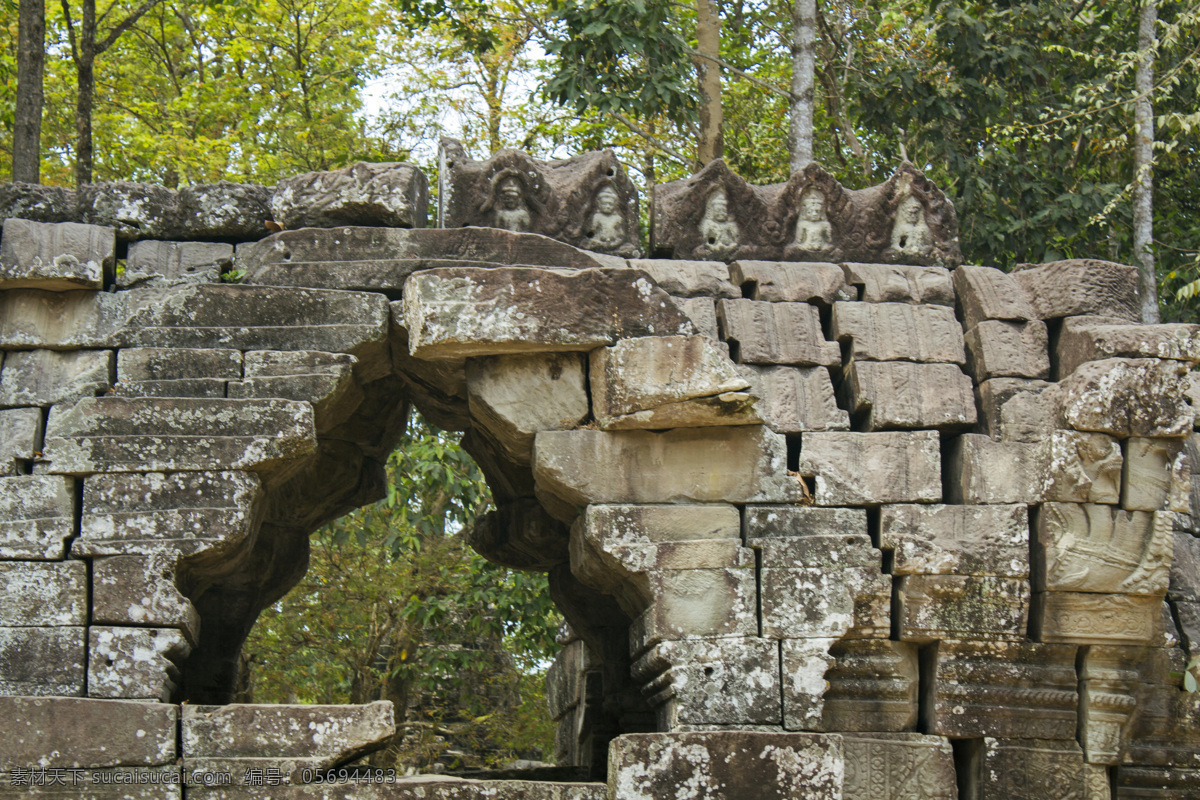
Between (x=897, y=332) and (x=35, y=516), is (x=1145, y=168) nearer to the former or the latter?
(x=897, y=332)

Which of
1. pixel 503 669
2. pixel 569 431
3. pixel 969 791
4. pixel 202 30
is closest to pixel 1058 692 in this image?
pixel 969 791

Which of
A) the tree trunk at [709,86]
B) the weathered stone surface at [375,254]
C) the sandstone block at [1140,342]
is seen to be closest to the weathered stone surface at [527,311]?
the weathered stone surface at [375,254]

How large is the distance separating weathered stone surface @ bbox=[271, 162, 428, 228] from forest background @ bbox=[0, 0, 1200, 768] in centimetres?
449

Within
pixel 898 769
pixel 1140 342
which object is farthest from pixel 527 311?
pixel 1140 342

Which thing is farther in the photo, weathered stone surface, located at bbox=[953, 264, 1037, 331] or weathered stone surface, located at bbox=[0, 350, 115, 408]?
weathered stone surface, located at bbox=[953, 264, 1037, 331]

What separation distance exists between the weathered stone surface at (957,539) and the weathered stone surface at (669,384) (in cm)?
95

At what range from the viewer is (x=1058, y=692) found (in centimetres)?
575

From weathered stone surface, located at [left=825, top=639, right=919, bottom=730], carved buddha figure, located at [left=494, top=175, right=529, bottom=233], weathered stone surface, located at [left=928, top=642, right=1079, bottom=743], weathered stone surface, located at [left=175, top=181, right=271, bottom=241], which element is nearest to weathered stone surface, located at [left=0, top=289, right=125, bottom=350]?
weathered stone surface, located at [left=175, top=181, right=271, bottom=241]

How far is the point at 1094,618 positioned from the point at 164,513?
4353 millimetres

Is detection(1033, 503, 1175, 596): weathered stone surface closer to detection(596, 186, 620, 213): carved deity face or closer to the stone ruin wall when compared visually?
the stone ruin wall

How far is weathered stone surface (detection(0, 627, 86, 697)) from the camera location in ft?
16.8

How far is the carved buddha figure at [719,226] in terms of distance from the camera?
6621mm

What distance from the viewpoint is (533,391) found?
5.73m

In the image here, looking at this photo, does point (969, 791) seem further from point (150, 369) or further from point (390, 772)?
point (150, 369)
